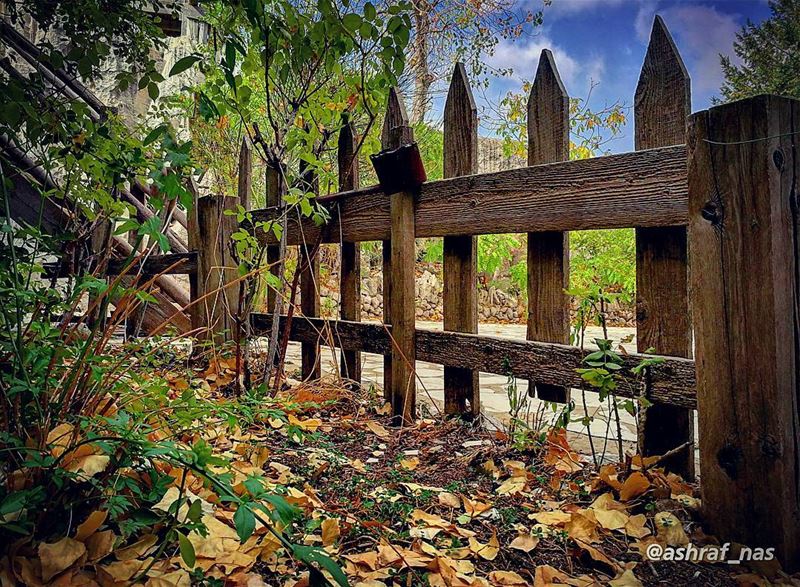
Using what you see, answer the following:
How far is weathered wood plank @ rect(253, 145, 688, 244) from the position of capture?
1643 mm

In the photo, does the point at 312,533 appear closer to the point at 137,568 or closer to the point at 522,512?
the point at 137,568

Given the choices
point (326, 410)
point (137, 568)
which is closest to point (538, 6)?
point (326, 410)

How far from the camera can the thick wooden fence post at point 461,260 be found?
2.33 m

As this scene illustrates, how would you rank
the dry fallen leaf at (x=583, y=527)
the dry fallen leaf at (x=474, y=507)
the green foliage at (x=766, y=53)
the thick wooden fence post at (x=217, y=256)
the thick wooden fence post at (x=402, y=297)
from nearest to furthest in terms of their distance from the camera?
the dry fallen leaf at (x=583, y=527), the dry fallen leaf at (x=474, y=507), the thick wooden fence post at (x=402, y=297), the thick wooden fence post at (x=217, y=256), the green foliage at (x=766, y=53)

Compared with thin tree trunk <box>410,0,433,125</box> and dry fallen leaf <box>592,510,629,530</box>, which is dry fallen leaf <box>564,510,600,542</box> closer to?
dry fallen leaf <box>592,510,629,530</box>

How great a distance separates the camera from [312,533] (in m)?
1.34

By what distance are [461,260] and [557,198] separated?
579 millimetres

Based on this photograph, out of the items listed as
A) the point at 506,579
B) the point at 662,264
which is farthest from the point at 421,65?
the point at 506,579

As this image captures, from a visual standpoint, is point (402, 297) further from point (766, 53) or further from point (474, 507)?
point (766, 53)

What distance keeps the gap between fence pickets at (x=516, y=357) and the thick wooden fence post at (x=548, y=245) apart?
88 millimetres

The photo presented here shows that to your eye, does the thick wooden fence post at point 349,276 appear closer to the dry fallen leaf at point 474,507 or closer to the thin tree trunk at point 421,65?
the dry fallen leaf at point 474,507

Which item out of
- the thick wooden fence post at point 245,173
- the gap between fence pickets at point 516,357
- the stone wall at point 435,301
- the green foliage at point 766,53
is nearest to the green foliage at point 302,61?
the thick wooden fence post at point 245,173

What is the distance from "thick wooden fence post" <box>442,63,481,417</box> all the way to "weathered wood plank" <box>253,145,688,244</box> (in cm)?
11

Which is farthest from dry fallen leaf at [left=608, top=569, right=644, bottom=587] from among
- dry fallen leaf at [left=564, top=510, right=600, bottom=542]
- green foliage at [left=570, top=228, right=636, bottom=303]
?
green foliage at [left=570, top=228, right=636, bottom=303]
